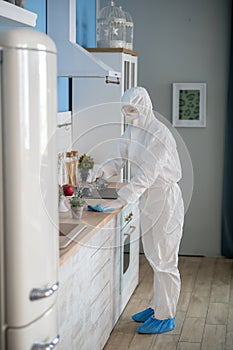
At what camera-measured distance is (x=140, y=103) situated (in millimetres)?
4332

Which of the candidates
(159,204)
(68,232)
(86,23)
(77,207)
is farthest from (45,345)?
(86,23)

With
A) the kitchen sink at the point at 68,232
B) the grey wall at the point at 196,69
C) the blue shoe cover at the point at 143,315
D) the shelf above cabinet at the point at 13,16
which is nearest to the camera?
the shelf above cabinet at the point at 13,16

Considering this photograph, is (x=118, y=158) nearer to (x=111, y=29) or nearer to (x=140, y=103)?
(x=140, y=103)

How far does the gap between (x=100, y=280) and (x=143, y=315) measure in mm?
765

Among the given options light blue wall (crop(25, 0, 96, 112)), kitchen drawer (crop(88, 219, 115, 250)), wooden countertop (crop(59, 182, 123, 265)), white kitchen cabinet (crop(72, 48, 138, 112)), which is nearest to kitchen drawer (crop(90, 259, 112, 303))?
kitchen drawer (crop(88, 219, 115, 250))

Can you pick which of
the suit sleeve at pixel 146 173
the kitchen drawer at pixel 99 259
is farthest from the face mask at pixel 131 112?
the kitchen drawer at pixel 99 259

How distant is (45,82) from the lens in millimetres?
2289

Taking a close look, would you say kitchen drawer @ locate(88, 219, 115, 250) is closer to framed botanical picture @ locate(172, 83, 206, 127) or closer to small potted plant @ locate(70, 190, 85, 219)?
small potted plant @ locate(70, 190, 85, 219)

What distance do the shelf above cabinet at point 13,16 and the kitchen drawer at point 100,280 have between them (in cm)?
139

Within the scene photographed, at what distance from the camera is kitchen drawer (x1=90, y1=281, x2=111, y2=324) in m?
3.71

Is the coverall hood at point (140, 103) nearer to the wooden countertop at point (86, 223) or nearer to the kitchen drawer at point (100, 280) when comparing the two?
the wooden countertop at point (86, 223)

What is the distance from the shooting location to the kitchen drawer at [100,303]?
3.71 m

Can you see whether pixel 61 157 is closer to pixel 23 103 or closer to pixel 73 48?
pixel 73 48

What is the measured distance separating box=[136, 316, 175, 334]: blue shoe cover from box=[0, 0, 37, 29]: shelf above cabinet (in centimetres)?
206
